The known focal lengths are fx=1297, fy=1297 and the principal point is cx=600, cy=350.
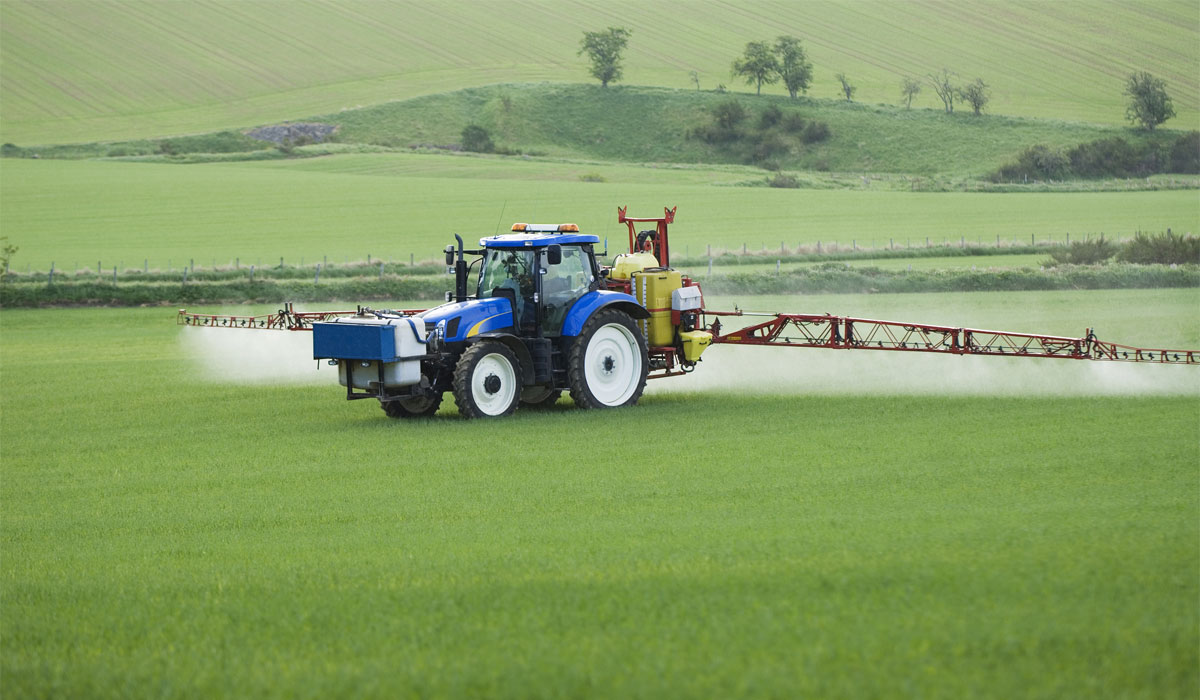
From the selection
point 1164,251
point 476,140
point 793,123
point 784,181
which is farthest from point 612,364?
point 793,123

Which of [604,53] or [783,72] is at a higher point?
[604,53]

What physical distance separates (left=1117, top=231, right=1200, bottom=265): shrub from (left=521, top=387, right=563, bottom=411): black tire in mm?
29228

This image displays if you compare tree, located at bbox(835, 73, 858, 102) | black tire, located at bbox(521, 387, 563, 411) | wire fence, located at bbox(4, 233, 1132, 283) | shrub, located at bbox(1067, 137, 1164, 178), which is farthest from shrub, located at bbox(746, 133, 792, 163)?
black tire, located at bbox(521, 387, 563, 411)

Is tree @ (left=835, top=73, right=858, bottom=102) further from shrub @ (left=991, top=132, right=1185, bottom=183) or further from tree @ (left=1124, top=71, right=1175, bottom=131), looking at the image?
shrub @ (left=991, top=132, right=1185, bottom=183)

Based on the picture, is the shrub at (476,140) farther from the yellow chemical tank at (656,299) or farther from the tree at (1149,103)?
the yellow chemical tank at (656,299)

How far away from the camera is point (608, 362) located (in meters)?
19.1

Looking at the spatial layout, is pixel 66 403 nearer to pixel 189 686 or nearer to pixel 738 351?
pixel 738 351

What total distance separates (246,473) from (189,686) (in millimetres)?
7482

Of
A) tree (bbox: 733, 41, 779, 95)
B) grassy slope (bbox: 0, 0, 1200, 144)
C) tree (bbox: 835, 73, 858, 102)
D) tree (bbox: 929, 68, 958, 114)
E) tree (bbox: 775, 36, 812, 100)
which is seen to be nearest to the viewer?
grassy slope (bbox: 0, 0, 1200, 144)

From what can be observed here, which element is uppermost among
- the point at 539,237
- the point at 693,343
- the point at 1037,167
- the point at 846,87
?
the point at 846,87

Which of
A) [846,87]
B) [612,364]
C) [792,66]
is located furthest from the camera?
[792,66]

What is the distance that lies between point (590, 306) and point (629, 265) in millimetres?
1550

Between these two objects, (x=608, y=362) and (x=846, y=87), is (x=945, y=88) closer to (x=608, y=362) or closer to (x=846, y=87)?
(x=846, y=87)

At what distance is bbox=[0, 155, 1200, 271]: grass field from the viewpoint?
5300 centimetres
